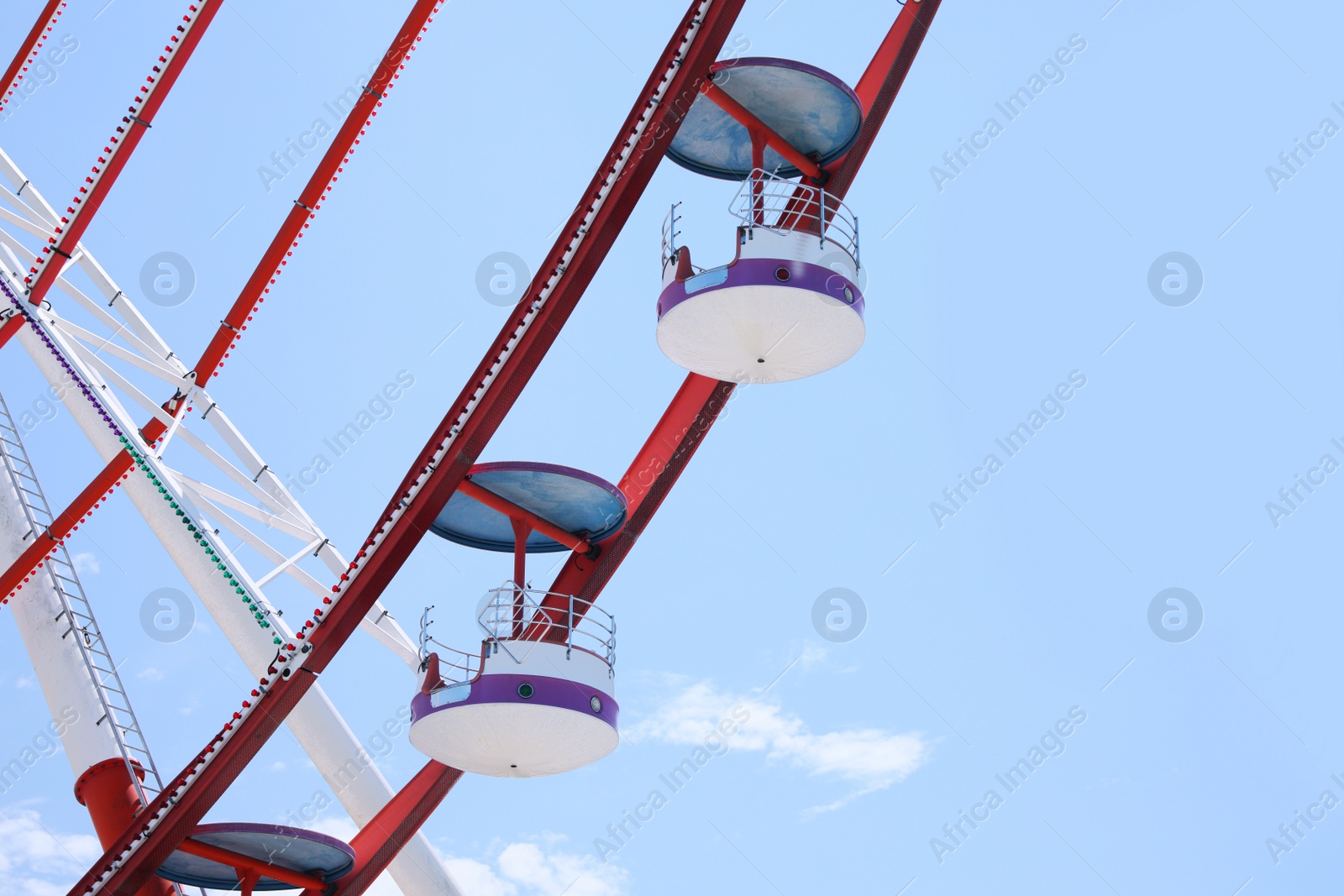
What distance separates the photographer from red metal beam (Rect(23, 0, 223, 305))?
22141 mm

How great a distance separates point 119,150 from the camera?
75.1ft

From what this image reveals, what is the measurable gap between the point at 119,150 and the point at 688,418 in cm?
866

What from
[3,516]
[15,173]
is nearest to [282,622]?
[3,516]

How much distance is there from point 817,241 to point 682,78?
99.0 inches

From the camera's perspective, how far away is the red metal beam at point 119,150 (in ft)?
72.6

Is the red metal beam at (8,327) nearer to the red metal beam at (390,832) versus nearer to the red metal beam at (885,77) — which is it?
the red metal beam at (390,832)

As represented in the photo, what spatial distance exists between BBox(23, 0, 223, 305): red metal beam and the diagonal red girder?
8062 mm

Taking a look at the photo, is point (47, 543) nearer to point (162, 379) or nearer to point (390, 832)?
point (162, 379)

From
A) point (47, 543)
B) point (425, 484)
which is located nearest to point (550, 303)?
point (425, 484)

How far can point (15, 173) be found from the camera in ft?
84.2

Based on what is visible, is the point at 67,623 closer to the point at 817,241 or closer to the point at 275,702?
the point at 275,702

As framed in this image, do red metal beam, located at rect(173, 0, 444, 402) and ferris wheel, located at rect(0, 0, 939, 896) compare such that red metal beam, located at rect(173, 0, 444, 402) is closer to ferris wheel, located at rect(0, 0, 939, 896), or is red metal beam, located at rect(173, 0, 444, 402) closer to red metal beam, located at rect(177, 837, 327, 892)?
ferris wheel, located at rect(0, 0, 939, 896)

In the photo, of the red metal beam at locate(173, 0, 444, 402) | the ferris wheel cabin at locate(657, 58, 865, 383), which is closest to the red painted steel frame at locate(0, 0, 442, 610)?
the red metal beam at locate(173, 0, 444, 402)

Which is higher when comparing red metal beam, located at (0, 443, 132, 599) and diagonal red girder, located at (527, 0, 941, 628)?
diagonal red girder, located at (527, 0, 941, 628)
